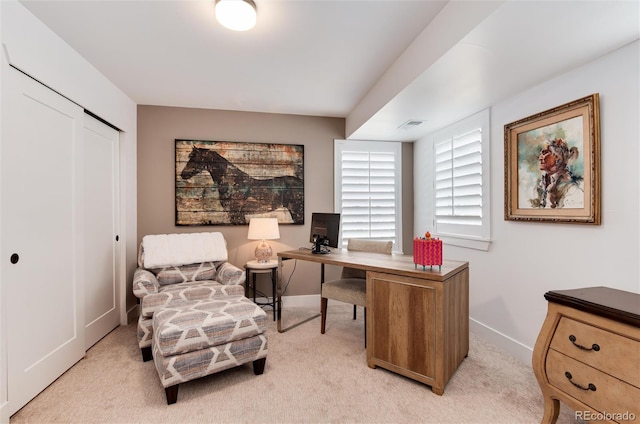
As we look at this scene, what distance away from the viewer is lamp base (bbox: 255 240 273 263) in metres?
3.46

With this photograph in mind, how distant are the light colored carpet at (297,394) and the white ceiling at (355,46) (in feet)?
7.22

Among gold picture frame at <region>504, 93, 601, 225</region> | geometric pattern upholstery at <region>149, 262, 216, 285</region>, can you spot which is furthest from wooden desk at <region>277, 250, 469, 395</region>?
geometric pattern upholstery at <region>149, 262, 216, 285</region>

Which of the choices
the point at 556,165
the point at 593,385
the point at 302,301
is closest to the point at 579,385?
the point at 593,385

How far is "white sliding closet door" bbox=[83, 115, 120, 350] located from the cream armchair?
0.33 metres

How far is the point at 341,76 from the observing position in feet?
9.04

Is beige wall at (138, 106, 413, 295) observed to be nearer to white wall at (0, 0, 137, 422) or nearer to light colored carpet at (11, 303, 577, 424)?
white wall at (0, 0, 137, 422)

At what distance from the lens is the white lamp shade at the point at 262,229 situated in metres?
3.34

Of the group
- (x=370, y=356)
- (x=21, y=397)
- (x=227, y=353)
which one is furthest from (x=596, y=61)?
(x=21, y=397)

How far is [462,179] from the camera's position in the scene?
10.2 feet

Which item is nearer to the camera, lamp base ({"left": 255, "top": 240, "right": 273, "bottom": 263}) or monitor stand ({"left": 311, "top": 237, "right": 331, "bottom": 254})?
monitor stand ({"left": 311, "top": 237, "right": 331, "bottom": 254})

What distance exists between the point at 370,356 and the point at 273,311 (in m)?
1.44

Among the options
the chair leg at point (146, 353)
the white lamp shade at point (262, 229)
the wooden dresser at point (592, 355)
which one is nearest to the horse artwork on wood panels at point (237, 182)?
the white lamp shade at point (262, 229)

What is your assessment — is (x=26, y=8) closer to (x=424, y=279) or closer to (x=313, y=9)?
(x=313, y=9)

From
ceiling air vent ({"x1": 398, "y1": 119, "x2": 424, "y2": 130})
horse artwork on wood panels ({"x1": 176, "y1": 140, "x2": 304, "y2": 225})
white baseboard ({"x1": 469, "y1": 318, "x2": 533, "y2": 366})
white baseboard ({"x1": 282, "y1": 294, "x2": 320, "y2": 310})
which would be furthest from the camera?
white baseboard ({"x1": 282, "y1": 294, "x2": 320, "y2": 310})
